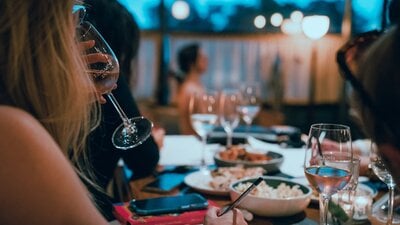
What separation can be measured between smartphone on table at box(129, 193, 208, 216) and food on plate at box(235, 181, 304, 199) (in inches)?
5.3

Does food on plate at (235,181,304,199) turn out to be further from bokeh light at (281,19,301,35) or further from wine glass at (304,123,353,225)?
bokeh light at (281,19,301,35)

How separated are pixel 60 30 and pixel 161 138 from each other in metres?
1.19

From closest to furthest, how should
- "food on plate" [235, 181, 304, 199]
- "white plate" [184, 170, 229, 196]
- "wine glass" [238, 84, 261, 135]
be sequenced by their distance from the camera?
1. "food on plate" [235, 181, 304, 199]
2. "white plate" [184, 170, 229, 196]
3. "wine glass" [238, 84, 261, 135]

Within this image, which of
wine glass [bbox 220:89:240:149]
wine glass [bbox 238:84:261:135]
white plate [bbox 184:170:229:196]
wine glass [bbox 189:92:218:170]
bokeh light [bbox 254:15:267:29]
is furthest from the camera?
bokeh light [bbox 254:15:267:29]

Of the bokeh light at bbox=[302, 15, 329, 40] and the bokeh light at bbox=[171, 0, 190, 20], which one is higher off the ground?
the bokeh light at bbox=[171, 0, 190, 20]

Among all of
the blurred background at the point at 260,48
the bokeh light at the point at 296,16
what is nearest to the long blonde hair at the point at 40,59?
the blurred background at the point at 260,48

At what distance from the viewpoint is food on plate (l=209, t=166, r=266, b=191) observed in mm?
1533

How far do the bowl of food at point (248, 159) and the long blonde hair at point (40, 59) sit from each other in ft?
2.96

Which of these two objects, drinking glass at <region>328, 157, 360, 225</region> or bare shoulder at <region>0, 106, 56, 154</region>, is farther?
drinking glass at <region>328, 157, 360, 225</region>

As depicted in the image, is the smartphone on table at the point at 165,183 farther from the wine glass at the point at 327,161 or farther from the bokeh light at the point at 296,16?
the bokeh light at the point at 296,16

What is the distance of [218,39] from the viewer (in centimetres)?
730

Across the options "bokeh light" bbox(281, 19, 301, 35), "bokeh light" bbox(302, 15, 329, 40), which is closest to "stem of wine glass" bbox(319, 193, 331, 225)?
"bokeh light" bbox(302, 15, 329, 40)

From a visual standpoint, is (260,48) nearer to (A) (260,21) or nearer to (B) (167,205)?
(A) (260,21)

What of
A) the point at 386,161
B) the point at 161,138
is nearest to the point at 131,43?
the point at 161,138
